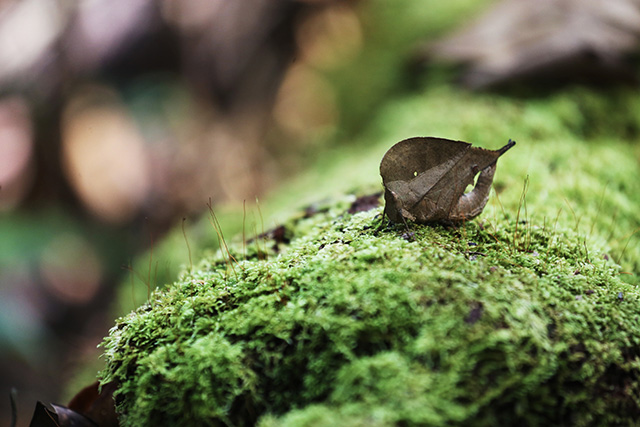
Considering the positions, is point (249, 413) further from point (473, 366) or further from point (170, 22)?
point (170, 22)

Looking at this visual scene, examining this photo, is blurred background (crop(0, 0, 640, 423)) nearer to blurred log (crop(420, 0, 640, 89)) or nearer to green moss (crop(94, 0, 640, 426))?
blurred log (crop(420, 0, 640, 89))

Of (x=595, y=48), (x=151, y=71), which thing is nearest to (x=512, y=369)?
(x=595, y=48)

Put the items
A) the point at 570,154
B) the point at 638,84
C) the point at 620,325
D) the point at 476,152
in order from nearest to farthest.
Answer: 1. the point at 620,325
2. the point at 476,152
3. the point at 570,154
4. the point at 638,84

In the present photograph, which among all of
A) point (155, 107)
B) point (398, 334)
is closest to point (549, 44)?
point (398, 334)

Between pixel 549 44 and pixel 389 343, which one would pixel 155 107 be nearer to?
pixel 549 44

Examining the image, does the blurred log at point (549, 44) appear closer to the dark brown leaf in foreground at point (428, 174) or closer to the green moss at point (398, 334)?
the green moss at point (398, 334)

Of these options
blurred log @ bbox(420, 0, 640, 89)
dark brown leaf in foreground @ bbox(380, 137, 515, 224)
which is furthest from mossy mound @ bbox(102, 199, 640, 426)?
blurred log @ bbox(420, 0, 640, 89)

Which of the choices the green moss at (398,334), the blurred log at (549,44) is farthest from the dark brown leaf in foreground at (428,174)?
the blurred log at (549,44)
